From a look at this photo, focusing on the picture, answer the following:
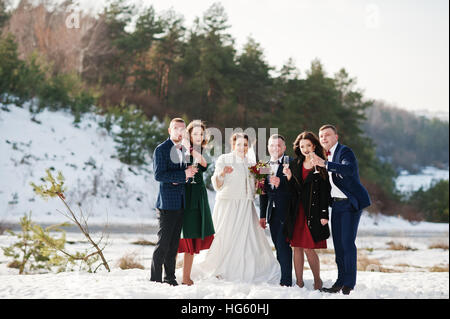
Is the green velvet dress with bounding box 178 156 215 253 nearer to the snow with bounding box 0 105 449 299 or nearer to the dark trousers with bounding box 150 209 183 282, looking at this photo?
the dark trousers with bounding box 150 209 183 282

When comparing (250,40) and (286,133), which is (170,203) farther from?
(250,40)

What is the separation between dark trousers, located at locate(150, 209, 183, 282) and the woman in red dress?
52.4 inches

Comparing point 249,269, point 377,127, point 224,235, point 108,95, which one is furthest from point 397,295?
point 377,127

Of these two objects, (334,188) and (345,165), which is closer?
(345,165)

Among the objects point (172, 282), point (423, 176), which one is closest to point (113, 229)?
point (172, 282)

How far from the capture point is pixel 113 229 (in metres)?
12.8

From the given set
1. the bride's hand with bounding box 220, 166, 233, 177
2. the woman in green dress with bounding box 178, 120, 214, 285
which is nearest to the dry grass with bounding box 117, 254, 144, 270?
the woman in green dress with bounding box 178, 120, 214, 285

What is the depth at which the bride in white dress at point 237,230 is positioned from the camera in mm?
5516

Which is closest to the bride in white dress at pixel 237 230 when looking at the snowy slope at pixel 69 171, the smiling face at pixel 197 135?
the smiling face at pixel 197 135

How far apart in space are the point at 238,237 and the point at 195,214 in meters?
0.76

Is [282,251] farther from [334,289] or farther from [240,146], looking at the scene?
[240,146]

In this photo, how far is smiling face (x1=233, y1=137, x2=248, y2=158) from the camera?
556 centimetres

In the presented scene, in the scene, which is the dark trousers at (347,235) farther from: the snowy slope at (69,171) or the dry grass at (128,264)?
the snowy slope at (69,171)

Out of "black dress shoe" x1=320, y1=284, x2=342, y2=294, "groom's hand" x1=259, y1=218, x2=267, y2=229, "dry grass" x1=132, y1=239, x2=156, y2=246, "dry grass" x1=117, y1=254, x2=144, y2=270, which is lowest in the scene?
"dry grass" x1=132, y1=239, x2=156, y2=246
